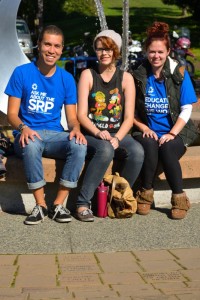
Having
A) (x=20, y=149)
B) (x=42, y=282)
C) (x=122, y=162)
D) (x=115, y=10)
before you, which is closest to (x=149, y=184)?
(x=122, y=162)

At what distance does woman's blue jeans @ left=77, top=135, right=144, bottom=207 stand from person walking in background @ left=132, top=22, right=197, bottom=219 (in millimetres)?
91

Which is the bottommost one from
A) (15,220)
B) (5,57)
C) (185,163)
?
(15,220)

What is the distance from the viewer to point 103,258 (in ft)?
15.1

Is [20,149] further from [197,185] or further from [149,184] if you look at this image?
[197,185]

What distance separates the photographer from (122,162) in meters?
5.79

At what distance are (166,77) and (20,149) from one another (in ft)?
4.47

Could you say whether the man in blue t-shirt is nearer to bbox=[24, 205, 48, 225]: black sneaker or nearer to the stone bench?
bbox=[24, 205, 48, 225]: black sneaker

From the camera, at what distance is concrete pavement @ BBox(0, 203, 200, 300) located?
3.93m

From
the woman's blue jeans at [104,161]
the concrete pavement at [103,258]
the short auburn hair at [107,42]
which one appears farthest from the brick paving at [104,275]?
the short auburn hair at [107,42]

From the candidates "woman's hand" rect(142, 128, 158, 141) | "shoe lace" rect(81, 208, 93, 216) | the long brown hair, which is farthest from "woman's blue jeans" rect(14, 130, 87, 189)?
the long brown hair

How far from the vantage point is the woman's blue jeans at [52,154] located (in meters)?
5.34

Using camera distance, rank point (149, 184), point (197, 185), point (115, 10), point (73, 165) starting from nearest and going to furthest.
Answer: point (73, 165) < point (149, 184) < point (197, 185) < point (115, 10)

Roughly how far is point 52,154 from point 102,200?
0.55m

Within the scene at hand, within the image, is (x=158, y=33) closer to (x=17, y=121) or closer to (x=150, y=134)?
(x=150, y=134)
